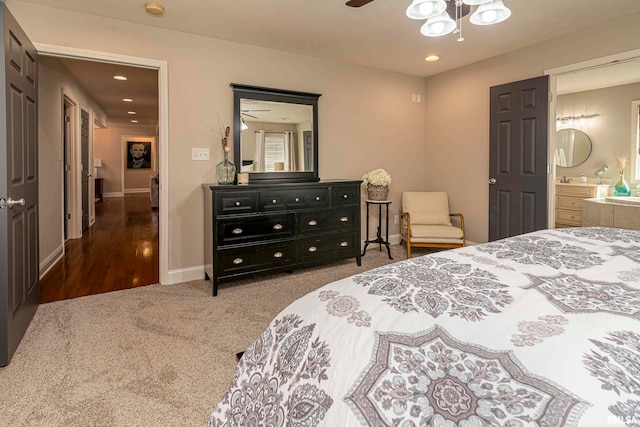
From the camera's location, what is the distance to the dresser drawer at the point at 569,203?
5.73 m

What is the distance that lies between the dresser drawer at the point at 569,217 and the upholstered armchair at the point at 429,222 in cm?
225

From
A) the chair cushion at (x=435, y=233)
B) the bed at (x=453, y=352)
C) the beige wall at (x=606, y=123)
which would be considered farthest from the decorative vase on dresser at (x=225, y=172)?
the beige wall at (x=606, y=123)

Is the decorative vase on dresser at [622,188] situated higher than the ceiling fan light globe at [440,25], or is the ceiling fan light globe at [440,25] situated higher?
the ceiling fan light globe at [440,25]

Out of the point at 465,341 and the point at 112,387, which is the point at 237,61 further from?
the point at 465,341

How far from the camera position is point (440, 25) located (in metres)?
2.07

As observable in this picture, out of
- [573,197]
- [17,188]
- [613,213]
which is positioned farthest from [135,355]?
[573,197]

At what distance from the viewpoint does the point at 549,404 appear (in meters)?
0.64

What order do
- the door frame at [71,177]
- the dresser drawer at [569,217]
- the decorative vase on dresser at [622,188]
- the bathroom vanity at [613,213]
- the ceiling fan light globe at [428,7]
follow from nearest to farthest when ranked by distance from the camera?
the ceiling fan light globe at [428,7] → the bathroom vanity at [613,213] → the decorative vase on dresser at [622,188] → the door frame at [71,177] → the dresser drawer at [569,217]

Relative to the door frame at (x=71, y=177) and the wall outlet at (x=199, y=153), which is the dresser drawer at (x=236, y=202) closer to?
the wall outlet at (x=199, y=153)

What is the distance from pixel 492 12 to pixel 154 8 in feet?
8.28

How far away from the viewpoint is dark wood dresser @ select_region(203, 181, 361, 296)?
3.27m

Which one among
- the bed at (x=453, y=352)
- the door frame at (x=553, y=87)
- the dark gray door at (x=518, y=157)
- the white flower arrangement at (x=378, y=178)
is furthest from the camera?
the white flower arrangement at (x=378, y=178)

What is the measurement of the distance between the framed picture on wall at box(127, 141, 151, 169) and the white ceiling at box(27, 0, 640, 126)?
10.2m

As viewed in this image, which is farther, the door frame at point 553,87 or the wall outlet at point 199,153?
the wall outlet at point 199,153
